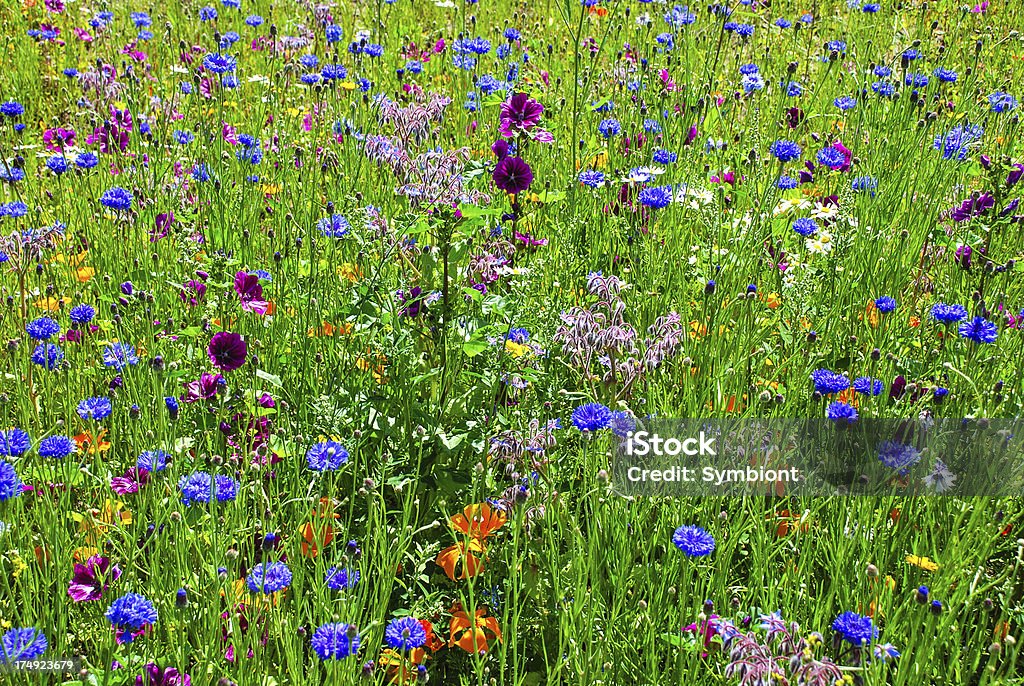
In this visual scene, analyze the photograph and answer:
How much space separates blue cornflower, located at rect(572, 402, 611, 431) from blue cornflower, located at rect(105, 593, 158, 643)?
32.4 inches

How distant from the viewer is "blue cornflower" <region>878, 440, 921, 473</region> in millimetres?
1793

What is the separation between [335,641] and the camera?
133cm

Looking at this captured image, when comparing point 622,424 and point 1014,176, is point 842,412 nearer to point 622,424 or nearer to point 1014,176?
point 622,424

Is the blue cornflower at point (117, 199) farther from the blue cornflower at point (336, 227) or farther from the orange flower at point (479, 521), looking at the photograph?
the orange flower at point (479, 521)

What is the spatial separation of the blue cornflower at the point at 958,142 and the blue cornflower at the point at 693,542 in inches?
74.6

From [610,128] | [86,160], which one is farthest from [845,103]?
[86,160]

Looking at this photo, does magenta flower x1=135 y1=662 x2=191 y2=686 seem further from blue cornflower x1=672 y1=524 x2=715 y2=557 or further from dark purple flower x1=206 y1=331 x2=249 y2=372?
blue cornflower x1=672 y1=524 x2=715 y2=557

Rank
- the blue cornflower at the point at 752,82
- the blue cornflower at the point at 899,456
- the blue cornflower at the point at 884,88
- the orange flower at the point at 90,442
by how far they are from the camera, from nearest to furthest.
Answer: the blue cornflower at the point at 899,456 → the orange flower at the point at 90,442 → the blue cornflower at the point at 752,82 → the blue cornflower at the point at 884,88

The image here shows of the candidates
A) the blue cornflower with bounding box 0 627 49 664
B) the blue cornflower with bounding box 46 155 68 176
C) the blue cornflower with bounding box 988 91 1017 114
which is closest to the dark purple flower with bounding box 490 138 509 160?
the blue cornflower with bounding box 46 155 68 176

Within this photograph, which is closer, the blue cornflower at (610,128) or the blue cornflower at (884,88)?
the blue cornflower at (610,128)

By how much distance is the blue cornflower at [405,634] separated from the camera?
146cm

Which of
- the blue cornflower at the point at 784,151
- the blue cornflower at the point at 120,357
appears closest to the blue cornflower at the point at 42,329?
the blue cornflower at the point at 120,357

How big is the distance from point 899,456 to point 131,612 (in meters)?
1.49

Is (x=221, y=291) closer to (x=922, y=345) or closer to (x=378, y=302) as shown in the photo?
(x=378, y=302)
